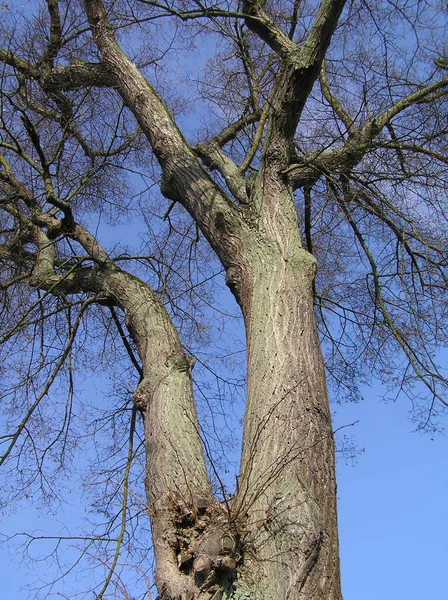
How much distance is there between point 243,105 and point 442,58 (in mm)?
1789

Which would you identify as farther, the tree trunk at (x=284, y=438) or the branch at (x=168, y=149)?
the branch at (x=168, y=149)

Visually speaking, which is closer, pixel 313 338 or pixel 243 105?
pixel 313 338

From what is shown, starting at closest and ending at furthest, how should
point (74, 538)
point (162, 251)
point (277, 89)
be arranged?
point (74, 538), point (277, 89), point (162, 251)

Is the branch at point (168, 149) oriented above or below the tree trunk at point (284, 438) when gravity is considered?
above

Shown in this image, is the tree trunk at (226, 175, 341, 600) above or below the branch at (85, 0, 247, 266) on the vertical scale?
below

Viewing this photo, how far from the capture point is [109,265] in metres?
4.21

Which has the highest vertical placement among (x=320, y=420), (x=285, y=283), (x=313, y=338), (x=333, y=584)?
(x=285, y=283)

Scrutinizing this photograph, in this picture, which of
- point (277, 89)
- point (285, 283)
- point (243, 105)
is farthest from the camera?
point (243, 105)

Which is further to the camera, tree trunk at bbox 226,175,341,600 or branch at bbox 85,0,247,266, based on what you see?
branch at bbox 85,0,247,266

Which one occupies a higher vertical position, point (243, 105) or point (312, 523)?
point (243, 105)

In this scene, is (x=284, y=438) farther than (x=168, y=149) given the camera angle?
No

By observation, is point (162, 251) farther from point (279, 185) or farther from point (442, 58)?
point (442, 58)

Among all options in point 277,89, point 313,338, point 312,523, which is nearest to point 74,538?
point 312,523

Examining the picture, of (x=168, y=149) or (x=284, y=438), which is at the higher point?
(x=168, y=149)
